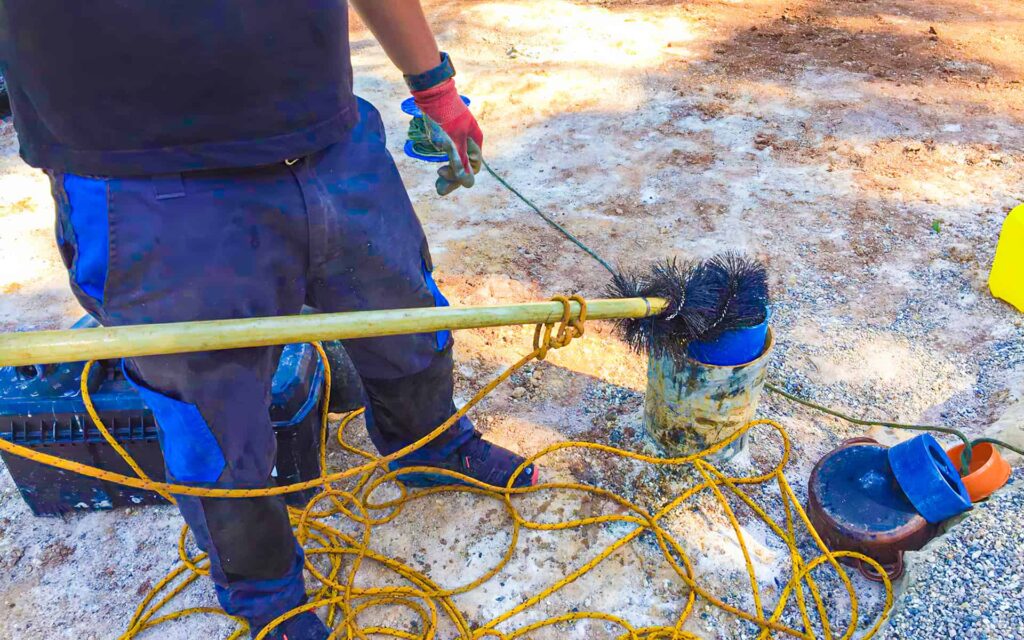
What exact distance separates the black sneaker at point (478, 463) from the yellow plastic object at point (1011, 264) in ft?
7.35

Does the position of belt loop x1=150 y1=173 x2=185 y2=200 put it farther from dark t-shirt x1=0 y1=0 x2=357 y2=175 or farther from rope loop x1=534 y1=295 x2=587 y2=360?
rope loop x1=534 y1=295 x2=587 y2=360

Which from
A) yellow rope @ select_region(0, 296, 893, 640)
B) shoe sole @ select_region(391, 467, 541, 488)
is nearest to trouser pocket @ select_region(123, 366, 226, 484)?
yellow rope @ select_region(0, 296, 893, 640)

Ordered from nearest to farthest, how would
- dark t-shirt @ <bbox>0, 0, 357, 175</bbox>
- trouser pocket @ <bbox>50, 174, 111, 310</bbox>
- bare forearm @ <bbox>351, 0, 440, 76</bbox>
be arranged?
1. dark t-shirt @ <bbox>0, 0, 357, 175</bbox>
2. trouser pocket @ <bbox>50, 174, 111, 310</bbox>
3. bare forearm @ <bbox>351, 0, 440, 76</bbox>

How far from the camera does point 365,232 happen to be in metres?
1.84

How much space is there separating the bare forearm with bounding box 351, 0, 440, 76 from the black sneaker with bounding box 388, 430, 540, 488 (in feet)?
4.05

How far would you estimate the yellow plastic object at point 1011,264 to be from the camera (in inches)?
121

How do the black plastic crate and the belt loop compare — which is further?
the black plastic crate

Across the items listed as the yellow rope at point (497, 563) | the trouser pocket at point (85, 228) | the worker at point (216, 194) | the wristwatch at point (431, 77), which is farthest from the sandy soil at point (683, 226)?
the wristwatch at point (431, 77)

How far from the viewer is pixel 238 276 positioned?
5.39 ft

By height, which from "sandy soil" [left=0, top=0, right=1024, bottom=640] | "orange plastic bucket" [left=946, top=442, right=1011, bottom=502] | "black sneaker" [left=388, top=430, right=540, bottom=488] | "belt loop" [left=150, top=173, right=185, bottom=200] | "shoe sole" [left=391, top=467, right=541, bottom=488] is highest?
"belt loop" [left=150, top=173, right=185, bottom=200]

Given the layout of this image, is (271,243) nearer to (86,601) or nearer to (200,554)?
(200,554)

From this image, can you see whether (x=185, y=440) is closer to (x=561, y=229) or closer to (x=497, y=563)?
(x=497, y=563)

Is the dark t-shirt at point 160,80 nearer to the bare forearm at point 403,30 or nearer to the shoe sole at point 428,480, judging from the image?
the bare forearm at point 403,30

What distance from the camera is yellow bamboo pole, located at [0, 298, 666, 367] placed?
4.23ft
